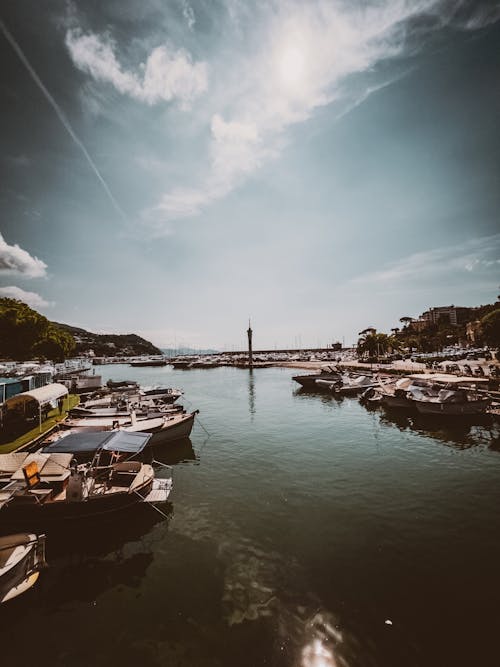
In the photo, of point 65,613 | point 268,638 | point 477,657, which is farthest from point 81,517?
point 477,657

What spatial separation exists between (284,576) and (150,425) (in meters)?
15.3

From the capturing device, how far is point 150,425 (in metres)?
22.0

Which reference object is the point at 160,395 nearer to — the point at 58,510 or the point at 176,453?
the point at 176,453

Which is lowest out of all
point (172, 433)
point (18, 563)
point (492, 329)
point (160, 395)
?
point (172, 433)

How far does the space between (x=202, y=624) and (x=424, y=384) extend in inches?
1404

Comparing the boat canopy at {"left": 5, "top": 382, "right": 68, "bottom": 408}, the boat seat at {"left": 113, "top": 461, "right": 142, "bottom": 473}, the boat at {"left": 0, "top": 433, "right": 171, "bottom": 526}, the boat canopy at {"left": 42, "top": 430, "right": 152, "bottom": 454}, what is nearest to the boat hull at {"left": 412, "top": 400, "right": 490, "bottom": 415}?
the boat at {"left": 0, "top": 433, "right": 171, "bottom": 526}

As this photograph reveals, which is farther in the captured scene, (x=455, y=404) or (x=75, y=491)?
(x=455, y=404)

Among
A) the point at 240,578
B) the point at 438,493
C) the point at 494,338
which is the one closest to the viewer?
the point at 240,578

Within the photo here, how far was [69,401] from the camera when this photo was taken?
109ft

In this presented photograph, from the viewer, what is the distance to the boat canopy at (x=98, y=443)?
1324 cm

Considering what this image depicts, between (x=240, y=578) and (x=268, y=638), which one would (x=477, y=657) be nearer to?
(x=268, y=638)

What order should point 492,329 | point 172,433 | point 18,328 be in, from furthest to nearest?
point 18,328 < point 492,329 < point 172,433

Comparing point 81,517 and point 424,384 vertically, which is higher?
point 424,384

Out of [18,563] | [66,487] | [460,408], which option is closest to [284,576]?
[18,563]
